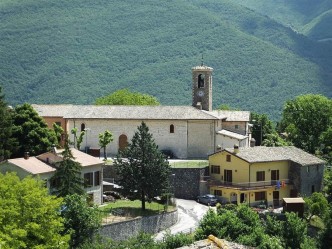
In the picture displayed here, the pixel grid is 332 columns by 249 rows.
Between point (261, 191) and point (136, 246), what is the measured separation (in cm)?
2624

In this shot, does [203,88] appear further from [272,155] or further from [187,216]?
[187,216]

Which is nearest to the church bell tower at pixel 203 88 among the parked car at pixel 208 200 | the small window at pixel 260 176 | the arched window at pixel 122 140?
the arched window at pixel 122 140

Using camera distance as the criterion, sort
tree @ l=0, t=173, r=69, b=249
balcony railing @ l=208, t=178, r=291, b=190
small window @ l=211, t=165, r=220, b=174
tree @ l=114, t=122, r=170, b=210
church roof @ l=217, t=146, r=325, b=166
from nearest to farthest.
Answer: tree @ l=0, t=173, r=69, b=249, tree @ l=114, t=122, r=170, b=210, balcony railing @ l=208, t=178, r=291, b=190, church roof @ l=217, t=146, r=325, b=166, small window @ l=211, t=165, r=220, b=174

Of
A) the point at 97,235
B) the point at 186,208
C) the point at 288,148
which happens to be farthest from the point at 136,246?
the point at 288,148

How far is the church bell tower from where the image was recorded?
9250 centimetres

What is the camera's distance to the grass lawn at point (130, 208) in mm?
61781

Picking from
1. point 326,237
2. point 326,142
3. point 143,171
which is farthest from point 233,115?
point 326,237

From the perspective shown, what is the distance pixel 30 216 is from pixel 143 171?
1722 centimetres

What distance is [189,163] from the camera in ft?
256

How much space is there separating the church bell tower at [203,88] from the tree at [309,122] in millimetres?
10864

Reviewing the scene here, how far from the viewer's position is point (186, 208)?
6938cm

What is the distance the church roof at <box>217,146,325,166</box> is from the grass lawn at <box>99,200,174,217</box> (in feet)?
34.0

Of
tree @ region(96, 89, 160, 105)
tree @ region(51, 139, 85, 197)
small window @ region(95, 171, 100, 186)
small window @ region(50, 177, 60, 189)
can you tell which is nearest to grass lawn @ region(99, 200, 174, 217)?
small window @ region(95, 171, 100, 186)

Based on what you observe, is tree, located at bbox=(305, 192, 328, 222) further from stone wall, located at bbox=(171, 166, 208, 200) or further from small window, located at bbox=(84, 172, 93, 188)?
small window, located at bbox=(84, 172, 93, 188)
